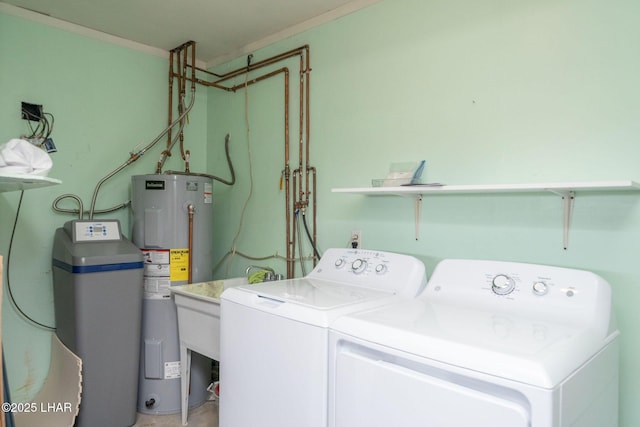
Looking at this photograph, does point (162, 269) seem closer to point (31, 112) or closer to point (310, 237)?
point (310, 237)

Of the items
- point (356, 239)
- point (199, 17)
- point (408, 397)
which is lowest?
point (408, 397)

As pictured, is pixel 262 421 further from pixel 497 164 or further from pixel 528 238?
pixel 497 164

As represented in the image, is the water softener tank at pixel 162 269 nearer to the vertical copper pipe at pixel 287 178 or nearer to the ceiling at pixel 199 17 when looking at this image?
the vertical copper pipe at pixel 287 178

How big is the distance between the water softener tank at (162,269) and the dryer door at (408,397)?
4.86ft

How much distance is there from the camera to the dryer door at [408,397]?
0.91m

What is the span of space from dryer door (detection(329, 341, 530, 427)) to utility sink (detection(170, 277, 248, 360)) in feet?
3.00

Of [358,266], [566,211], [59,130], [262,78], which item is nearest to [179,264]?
[59,130]

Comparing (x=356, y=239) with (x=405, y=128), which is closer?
(x=405, y=128)

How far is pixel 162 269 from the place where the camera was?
2.37 meters

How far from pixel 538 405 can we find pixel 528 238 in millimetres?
856

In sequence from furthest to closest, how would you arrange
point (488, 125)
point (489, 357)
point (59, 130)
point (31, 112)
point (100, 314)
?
point (59, 130)
point (31, 112)
point (100, 314)
point (488, 125)
point (489, 357)

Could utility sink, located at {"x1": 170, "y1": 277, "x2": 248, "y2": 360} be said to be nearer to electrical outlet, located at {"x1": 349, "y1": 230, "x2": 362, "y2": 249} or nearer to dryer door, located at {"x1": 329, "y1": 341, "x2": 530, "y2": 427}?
electrical outlet, located at {"x1": 349, "y1": 230, "x2": 362, "y2": 249}

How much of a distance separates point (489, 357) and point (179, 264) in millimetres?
1913

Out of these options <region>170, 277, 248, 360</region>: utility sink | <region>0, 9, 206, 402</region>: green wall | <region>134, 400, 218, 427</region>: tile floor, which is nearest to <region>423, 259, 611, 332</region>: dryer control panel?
<region>170, 277, 248, 360</region>: utility sink
